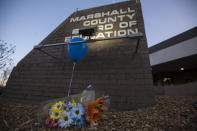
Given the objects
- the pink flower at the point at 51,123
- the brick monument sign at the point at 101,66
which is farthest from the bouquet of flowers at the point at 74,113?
the brick monument sign at the point at 101,66

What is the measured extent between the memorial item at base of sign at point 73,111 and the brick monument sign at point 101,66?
160 cm

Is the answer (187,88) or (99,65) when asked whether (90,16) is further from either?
(187,88)

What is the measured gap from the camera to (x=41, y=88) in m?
3.90

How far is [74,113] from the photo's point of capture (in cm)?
147

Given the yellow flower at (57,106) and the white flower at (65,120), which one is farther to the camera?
the yellow flower at (57,106)

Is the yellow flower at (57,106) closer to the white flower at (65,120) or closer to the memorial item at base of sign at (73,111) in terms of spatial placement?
the memorial item at base of sign at (73,111)

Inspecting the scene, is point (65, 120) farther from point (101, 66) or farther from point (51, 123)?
point (101, 66)

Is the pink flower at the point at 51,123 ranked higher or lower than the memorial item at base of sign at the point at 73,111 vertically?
lower

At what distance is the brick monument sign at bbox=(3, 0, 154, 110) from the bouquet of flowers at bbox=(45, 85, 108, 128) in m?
1.61

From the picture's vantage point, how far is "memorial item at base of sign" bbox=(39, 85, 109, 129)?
4.82ft

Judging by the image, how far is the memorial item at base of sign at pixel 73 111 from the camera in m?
1.47

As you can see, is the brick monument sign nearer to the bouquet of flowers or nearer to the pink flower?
the bouquet of flowers

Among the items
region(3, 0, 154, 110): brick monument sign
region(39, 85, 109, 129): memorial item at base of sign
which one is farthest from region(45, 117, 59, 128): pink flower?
region(3, 0, 154, 110): brick monument sign

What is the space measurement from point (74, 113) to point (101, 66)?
2.33 metres
